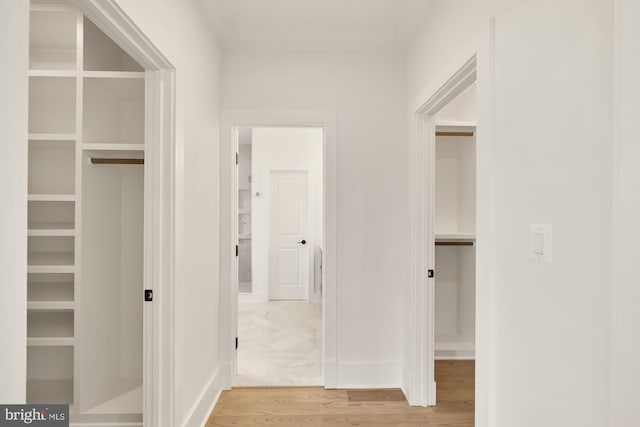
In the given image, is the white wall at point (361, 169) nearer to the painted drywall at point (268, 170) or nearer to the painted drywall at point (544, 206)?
the painted drywall at point (544, 206)

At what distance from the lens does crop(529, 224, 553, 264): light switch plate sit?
1.12m

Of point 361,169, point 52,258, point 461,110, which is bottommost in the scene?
point 52,258

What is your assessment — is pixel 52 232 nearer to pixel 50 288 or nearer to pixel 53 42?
pixel 50 288

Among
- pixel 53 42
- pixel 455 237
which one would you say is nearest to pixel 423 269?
pixel 455 237

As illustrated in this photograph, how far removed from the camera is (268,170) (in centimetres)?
558

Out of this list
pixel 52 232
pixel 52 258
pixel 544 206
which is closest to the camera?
pixel 544 206

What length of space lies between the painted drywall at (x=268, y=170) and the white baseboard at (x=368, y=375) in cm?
285

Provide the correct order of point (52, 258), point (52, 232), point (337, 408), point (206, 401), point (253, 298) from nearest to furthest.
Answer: point (52, 232) < point (52, 258) < point (206, 401) < point (337, 408) < point (253, 298)

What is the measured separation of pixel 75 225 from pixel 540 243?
94.8 inches

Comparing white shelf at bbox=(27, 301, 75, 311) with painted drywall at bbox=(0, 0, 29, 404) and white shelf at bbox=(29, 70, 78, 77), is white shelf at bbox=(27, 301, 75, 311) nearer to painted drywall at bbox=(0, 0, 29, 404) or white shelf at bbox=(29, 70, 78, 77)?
white shelf at bbox=(29, 70, 78, 77)

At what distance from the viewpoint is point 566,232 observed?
105 centimetres

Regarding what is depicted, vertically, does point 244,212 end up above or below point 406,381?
above

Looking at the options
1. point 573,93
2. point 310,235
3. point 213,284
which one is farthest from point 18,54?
point 310,235

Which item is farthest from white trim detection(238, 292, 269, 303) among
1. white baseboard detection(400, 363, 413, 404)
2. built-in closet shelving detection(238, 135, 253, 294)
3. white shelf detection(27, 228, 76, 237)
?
white shelf detection(27, 228, 76, 237)
